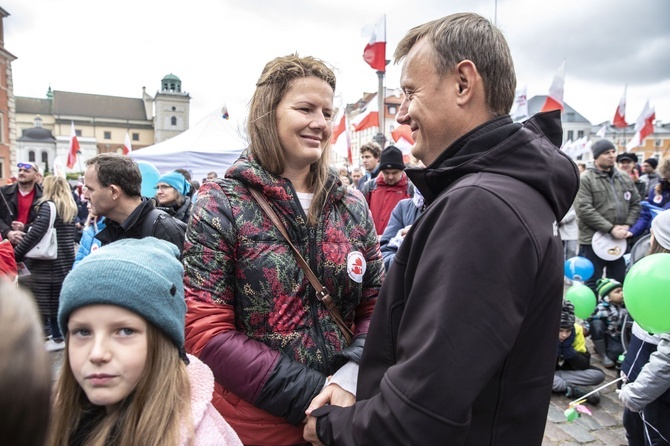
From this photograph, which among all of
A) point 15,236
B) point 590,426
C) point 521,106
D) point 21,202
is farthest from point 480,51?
point 521,106

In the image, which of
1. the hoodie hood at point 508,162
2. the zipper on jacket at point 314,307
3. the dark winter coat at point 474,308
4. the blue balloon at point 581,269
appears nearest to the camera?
the dark winter coat at point 474,308

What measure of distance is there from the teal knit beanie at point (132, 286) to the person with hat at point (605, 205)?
577 cm

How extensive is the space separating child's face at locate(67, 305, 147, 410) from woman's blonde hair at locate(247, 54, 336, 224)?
75 cm

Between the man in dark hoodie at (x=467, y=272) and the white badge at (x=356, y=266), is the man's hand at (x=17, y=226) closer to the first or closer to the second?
the white badge at (x=356, y=266)

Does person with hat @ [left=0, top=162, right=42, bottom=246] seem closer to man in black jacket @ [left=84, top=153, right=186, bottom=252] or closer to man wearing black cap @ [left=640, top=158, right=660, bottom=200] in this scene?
man in black jacket @ [left=84, top=153, right=186, bottom=252]

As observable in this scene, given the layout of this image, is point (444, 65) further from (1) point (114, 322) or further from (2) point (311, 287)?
(1) point (114, 322)

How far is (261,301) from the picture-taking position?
159 cm

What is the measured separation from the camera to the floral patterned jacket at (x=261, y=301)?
151cm

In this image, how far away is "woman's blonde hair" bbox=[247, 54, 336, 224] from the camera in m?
1.77

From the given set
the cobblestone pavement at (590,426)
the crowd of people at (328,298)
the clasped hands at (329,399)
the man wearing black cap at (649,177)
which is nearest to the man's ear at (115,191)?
the crowd of people at (328,298)

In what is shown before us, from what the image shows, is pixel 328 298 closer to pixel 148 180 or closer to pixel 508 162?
pixel 508 162

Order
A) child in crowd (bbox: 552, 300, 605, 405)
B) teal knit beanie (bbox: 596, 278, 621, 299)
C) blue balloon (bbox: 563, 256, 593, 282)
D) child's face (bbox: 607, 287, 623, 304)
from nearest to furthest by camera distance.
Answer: child in crowd (bbox: 552, 300, 605, 405)
child's face (bbox: 607, 287, 623, 304)
teal knit beanie (bbox: 596, 278, 621, 299)
blue balloon (bbox: 563, 256, 593, 282)

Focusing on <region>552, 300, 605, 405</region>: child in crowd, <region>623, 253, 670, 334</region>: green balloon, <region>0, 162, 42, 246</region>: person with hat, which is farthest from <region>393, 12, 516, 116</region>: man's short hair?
<region>0, 162, 42, 246</region>: person with hat

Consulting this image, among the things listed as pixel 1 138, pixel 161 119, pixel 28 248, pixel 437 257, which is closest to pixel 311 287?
pixel 437 257
